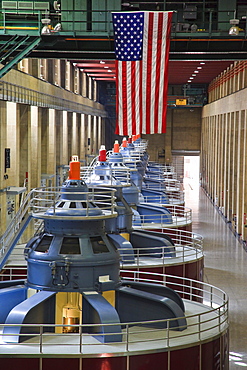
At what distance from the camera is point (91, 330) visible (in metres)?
13.7

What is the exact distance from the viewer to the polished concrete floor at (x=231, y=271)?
2122 cm

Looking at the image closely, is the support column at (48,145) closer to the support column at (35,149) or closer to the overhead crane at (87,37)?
the support column at (35,149)

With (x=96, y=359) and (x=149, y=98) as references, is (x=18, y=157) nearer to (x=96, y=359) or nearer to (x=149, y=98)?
(x=149, y=98)

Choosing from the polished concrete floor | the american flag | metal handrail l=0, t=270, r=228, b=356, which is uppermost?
the american flag

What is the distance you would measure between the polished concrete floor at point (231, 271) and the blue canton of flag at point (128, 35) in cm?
906

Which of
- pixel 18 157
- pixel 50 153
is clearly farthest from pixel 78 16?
pixel 50 153

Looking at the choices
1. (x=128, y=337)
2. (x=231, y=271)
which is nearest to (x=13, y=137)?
(x=231, y=271)

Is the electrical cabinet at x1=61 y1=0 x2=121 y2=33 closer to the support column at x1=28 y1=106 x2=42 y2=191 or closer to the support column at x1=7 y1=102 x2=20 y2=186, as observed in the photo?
the support column at x1=7 y1=102 x2=20 y2=186

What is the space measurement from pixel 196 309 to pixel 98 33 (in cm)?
1104

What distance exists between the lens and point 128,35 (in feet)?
67.8

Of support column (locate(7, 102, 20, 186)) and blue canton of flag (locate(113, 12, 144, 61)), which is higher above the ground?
blue canton of flag (locate(113, 12, 144, 61))

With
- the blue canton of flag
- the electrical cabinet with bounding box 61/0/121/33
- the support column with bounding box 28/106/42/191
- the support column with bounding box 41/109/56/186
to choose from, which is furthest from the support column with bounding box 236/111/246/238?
the blue canton of flag

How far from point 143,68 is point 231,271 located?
46.6 feet

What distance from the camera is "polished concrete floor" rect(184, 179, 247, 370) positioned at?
21223 mm
